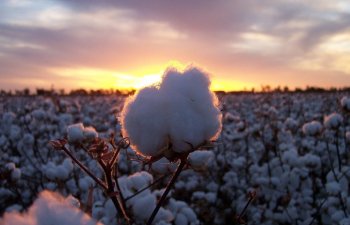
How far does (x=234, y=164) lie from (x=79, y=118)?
494cm

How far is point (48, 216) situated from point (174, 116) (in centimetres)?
46

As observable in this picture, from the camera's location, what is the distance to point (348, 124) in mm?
8367

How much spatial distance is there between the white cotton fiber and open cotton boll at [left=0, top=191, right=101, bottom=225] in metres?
0.38

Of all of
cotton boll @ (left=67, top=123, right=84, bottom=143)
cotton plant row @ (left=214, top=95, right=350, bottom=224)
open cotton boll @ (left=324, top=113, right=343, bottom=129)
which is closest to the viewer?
cotton boll @ (left=67, top=123, right=84, bottom=143)

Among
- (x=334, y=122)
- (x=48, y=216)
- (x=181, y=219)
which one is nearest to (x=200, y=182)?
(x=334, y=122)

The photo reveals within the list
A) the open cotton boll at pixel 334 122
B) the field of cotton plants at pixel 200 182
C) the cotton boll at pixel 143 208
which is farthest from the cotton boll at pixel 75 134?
the open cotton boll at pixel 334 122

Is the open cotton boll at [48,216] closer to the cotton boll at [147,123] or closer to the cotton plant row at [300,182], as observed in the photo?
the cotton boll at [147,123]

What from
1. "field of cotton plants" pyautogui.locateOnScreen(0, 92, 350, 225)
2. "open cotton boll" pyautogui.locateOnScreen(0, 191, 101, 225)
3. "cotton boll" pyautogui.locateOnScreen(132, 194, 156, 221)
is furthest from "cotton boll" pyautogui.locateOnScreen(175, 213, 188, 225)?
"open cotton boll" pyautogui.locateOnScreen(0, 191, 101, 225)

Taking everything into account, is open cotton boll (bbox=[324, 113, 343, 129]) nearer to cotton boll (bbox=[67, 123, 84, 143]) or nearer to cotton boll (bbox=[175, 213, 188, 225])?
cotton boll (bbox=[175, 213, 188, 225])

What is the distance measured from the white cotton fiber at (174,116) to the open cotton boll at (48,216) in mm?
378

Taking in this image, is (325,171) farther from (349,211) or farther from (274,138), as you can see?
(349,211)

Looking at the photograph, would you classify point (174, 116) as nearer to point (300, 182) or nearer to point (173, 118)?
point (173, 118)

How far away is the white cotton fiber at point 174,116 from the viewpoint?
103 cm

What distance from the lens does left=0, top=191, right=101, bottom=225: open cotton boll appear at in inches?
23.4
